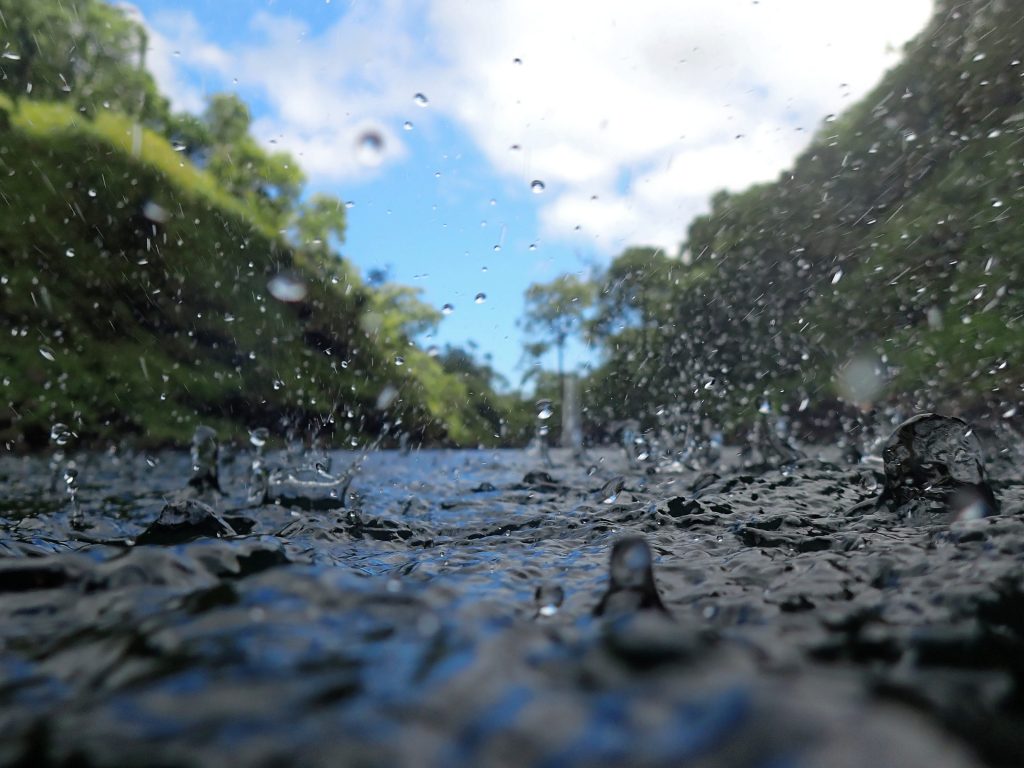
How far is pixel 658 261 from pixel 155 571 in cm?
3432

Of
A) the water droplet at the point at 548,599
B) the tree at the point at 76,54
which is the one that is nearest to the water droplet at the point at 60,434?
the tree at the point at 76,54

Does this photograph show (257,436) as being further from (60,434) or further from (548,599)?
(60,434)

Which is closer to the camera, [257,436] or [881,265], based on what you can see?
[257,436]

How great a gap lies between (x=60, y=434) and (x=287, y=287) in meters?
9.76

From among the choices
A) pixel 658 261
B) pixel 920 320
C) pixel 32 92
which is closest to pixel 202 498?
pixel 32 92

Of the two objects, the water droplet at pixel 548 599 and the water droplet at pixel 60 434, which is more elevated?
the water droplet at pixel 60 434

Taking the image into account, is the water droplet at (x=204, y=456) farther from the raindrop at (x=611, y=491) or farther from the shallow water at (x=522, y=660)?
the raindrop at (x=611, y=491)

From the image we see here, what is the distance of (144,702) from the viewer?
74 centimetres

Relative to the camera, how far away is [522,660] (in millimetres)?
904

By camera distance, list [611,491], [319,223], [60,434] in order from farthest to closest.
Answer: [319,223] → [60,434] → [611,491]

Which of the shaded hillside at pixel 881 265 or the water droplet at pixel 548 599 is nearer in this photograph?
the water droplet at pixel 548 599

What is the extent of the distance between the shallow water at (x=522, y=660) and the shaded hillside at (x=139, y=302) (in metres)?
13.7

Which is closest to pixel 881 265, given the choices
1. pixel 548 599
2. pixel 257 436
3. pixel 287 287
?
pixel 257 436

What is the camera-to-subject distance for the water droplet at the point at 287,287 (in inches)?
769
